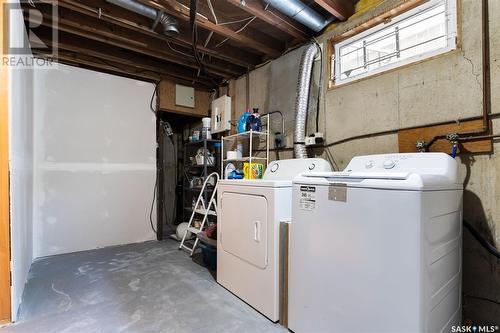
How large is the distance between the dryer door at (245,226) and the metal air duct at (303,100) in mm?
821

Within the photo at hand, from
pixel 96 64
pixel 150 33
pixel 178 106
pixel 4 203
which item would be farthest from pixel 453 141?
pixel 96 64

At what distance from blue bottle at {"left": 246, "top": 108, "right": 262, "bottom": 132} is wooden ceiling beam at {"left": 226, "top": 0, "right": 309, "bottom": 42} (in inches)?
36.2

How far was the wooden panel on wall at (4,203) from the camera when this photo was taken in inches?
62.7

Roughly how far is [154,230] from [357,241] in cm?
330

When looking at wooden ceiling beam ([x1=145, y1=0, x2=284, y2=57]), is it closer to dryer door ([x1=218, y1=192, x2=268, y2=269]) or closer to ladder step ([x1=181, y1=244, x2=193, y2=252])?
dryer door ([x1=218, y1=192, x2=268, y2=269])

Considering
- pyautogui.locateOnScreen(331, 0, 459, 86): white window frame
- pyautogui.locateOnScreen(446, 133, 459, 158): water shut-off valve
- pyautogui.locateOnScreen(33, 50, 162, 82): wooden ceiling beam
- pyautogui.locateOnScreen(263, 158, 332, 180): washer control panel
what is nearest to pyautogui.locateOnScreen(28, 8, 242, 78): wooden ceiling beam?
pyautogui.locateOnScreen(33, 50, 162, 82): wooden ceiling beam

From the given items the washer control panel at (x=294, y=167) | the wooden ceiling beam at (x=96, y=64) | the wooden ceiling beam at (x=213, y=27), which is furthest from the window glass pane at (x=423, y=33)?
the wooden ceiling beam at (x=96, y=64)

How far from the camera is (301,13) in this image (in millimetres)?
2199

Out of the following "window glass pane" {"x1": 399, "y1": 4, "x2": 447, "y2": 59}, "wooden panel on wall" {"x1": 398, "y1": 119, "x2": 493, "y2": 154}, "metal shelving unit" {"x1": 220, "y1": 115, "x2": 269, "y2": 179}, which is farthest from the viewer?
"metal shelving unit" {"x1": 220, "y1": 115, "x2": 269, "y2": 179}

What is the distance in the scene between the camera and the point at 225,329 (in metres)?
1.60

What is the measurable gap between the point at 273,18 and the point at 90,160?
9.28 feet

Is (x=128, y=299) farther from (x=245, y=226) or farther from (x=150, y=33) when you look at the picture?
(x=150, y=33)

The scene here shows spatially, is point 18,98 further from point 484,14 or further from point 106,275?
point 484,14

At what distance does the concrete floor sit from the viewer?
Result: 64.5 inches
